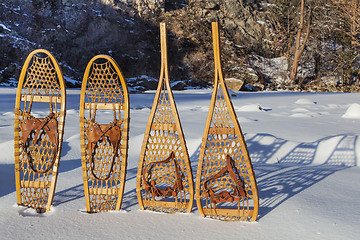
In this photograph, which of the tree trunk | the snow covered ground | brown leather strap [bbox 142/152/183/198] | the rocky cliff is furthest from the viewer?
the tree trunk

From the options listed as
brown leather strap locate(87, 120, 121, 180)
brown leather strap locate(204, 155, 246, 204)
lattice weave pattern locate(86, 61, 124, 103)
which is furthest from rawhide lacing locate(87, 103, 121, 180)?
brown leather strap locate(204, 155, 246, 204)

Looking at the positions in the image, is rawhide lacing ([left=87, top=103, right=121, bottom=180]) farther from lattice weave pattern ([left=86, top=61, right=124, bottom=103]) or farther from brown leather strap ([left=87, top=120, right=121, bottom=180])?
lattice weave pattern ([left=86, top=61, right=124, bottom=103])

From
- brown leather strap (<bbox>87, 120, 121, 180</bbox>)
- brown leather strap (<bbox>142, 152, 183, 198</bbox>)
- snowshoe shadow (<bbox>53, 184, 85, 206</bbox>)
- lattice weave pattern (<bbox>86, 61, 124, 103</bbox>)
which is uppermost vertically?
lattice weave pattern (<bbox>86, 61, 124, 103</bbox>)

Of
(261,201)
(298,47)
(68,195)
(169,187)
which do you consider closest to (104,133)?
(169,187)

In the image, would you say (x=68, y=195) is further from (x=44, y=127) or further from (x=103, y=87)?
(x=103, y=87)

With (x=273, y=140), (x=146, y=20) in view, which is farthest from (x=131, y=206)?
(x=146, y=20)

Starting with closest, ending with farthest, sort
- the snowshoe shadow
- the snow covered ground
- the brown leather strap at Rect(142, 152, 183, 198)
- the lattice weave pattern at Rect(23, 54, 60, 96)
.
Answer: the snow covered ground
the brown leather strap at Rect(142, 152, 183, 198)
the lattice weave pattern at Rect(23, 54, 60, 96)
the snowshoe shadow

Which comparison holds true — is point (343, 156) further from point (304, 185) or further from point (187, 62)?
point (187, 62)

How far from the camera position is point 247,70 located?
13062 mm

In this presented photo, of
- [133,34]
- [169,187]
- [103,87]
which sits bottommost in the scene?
[169,187]

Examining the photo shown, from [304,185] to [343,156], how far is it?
1229 mm

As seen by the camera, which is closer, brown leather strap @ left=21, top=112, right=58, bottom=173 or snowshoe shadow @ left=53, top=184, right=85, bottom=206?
brown leather strap @ left=21, top=112, right=58, bottom=173

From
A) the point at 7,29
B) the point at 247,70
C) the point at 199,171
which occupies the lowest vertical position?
the point at 199,171

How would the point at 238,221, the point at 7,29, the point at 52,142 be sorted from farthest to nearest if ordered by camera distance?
1. the point at 7,29
2. the point at 52,142
3. the point at 238,221
